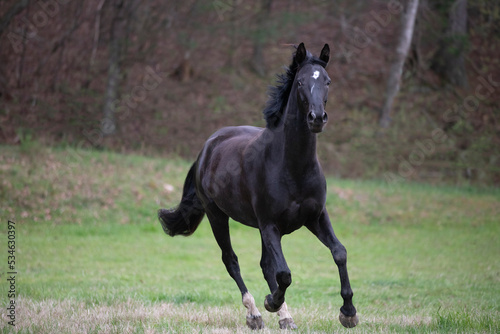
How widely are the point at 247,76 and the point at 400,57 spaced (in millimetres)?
7992

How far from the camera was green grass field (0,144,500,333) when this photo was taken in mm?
5859

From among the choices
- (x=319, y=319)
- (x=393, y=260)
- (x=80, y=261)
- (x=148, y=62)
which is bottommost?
(x=80, y=261)

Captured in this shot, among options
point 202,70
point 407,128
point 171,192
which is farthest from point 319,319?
point 202,70

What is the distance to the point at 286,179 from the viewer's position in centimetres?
515

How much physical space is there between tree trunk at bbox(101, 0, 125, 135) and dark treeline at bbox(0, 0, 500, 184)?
1.7 inches

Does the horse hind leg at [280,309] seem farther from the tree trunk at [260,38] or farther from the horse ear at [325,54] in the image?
the tree trunk at [260,38]

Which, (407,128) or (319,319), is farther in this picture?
(407,128)

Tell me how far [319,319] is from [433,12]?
2217 cm

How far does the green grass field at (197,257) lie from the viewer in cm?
586

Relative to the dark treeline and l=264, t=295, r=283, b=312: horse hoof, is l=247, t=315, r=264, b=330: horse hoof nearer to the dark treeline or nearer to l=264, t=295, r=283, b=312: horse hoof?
l=264, t=295, r=283, b=312: horse hoof

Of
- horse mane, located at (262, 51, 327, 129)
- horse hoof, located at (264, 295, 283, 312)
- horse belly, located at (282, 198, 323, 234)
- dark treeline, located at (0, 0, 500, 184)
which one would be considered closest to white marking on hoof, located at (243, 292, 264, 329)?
horse hoof, located at (264, 295, 283, 312)

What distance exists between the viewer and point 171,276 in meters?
10.2

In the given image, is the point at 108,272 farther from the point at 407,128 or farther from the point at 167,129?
the point at 407,128

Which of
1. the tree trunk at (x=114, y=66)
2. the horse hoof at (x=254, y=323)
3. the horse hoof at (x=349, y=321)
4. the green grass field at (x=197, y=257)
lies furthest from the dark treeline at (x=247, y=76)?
the horse hoof at (x=349, y=321)
